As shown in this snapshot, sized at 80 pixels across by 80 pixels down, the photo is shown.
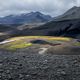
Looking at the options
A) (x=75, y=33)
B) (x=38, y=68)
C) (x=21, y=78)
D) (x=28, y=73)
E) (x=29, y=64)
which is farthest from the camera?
(x=75, y=33)

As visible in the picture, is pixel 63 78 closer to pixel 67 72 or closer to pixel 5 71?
pixel 67 72

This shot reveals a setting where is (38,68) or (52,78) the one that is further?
(38,68)

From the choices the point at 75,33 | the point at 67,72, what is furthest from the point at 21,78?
the point at 75,33

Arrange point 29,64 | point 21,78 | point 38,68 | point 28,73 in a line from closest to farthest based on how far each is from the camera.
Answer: point 21,78, point 28,73, point 38,68, point 29,64

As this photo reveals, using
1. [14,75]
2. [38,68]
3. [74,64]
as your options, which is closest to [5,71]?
[14,75]

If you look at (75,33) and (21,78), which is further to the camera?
(75,33)

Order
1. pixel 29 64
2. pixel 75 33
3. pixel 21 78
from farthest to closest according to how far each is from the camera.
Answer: pixel 75 33, pixel 29 64, pixel 21 78

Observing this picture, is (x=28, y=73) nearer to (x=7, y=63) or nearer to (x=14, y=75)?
(x=14, y=75)

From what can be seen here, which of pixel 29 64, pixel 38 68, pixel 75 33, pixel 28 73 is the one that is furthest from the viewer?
pixel 75 33
